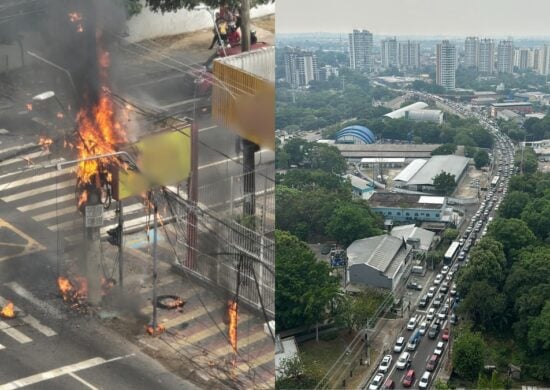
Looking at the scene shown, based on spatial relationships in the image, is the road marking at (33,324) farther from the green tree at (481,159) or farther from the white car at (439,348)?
the green tree at (481,159)

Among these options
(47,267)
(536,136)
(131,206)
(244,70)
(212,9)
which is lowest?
(536,136)

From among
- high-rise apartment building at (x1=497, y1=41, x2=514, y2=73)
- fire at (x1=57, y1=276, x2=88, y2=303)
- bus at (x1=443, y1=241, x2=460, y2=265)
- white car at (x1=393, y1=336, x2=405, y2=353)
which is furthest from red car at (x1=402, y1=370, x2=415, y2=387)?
high-rise apartment building at (x1=497, y1=41, x2=514, y2=73)


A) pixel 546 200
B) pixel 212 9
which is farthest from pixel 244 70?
pixel 546 200

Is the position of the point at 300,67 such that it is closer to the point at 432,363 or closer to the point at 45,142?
the point at 432,363

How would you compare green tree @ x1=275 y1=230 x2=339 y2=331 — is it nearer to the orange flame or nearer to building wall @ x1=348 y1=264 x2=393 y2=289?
building wall @ x1=348 y1=264 x2=393 y2=289

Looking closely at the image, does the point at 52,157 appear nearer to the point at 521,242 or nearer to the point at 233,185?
the point at 233,185

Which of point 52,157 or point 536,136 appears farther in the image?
point 536,136

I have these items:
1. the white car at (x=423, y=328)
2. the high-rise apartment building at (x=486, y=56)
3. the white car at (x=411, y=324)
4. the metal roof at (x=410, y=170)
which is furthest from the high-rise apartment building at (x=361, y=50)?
the white car at (x=423, y=328)
